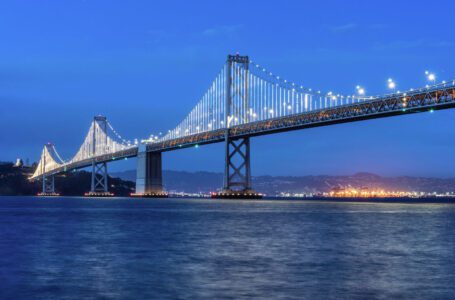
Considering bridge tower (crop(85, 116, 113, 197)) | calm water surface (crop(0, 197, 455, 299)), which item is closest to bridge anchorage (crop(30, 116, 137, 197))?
bridge tower (crop(85, 116, 113, 197))

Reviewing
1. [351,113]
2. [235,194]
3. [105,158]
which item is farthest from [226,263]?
[105,158]

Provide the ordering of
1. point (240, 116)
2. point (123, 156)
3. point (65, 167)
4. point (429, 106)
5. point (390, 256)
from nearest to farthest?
point (390, 256), point (429, 106), point (240, 116), point (123, 156), point (65, 167)

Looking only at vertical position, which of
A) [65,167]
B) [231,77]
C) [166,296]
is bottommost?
[166,296]

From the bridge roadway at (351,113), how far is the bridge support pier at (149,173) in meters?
11.5

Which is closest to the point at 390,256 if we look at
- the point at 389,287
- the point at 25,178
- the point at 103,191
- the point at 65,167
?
the point at 389,287

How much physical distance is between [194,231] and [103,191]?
9418 cm

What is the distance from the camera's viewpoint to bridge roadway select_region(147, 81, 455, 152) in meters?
50.7

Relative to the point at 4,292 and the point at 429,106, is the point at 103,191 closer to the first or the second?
the point at 429,106

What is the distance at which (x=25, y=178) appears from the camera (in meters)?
165

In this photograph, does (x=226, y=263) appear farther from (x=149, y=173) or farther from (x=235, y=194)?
(x=149, y=173)

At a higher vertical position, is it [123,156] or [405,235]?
[123,156]

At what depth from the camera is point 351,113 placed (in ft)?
193

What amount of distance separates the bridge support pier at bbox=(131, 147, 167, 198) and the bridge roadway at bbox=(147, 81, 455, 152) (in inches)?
453

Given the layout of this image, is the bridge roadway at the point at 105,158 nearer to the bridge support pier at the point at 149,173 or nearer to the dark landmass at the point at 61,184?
the bridge support pier at the point at 149,173
